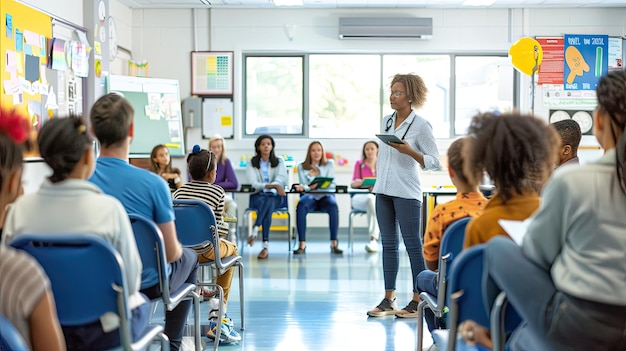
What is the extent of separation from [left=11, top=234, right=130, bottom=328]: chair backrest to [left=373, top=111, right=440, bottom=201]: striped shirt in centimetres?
261

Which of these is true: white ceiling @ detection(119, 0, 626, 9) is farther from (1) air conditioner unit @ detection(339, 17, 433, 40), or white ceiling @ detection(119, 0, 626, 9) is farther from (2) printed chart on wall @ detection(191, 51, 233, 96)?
(2) printed chart on wall @ detection(191, 51, 233, 96)

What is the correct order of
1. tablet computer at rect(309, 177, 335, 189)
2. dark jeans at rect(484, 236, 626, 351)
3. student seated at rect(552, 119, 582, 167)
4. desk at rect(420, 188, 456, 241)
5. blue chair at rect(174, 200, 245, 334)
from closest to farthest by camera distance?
1. dark jeans at rect(484, 236, 626, 351)
2. blue chair at rect(174, 200, 245, 334)
3. student seated at rect(552, 119, 582, 167)
4. desk at rect(420, 188, 456, 241)
5. tablet computer at rect(309, 177, 335, 189)

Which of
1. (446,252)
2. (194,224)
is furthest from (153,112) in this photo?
(446,252)

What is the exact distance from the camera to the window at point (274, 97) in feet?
30.2

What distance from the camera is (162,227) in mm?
2678

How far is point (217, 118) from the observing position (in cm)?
898

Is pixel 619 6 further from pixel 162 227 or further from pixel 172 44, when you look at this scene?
pixel 162 227

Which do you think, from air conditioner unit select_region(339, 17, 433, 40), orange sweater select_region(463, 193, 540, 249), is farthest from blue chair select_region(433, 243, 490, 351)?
air conditioner unit select_region(339, 17, 433, 40)

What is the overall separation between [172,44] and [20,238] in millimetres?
7365

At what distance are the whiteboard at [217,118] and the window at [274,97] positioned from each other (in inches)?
11.7

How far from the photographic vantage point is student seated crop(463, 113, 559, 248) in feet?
6.29

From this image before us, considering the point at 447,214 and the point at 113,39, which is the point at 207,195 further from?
the point at 113,39

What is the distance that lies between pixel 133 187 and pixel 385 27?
6.59m

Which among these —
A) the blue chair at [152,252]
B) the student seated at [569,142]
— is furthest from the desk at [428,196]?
the blue chair at [152,252]
